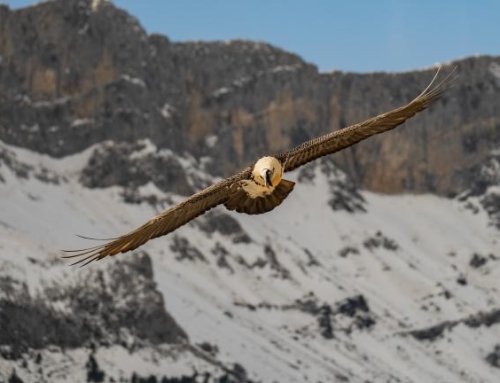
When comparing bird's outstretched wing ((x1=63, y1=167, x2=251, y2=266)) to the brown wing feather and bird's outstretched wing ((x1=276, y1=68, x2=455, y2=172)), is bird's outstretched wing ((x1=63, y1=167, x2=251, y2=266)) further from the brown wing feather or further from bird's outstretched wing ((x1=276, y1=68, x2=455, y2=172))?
bird's outstretched wing ((x1=276, y1=68, x2=455, y2=172))

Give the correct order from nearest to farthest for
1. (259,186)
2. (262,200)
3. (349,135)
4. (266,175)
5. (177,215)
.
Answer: (266,175) < (259,186) < (262,200) < (177,215) < (349,135)

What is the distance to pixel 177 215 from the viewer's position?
4347 centimetres

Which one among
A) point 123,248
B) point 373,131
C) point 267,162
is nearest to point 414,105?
point 373,131

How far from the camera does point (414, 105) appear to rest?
4388cm

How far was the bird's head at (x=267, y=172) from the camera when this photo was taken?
1601 inches

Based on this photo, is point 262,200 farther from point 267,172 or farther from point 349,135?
point 349,135

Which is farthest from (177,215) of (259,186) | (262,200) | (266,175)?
(266,175)

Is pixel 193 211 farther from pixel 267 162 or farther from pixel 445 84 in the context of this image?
pixel 445 84

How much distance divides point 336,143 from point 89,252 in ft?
27.3

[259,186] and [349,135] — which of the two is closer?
[259,186]

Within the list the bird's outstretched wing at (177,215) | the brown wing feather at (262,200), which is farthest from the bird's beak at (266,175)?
the bird's outstretched wing at (177,215)

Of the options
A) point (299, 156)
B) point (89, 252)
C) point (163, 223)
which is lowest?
point (89, 252)

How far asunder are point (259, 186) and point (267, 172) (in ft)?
3.90

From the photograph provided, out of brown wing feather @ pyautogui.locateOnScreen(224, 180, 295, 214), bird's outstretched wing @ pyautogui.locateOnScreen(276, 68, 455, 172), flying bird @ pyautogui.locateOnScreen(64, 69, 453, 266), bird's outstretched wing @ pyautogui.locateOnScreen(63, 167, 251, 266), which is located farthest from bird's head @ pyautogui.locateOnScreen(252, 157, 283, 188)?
bird's outstretched wing @ pyautogui.locateOnScreen(276, 68, 455, 172)
